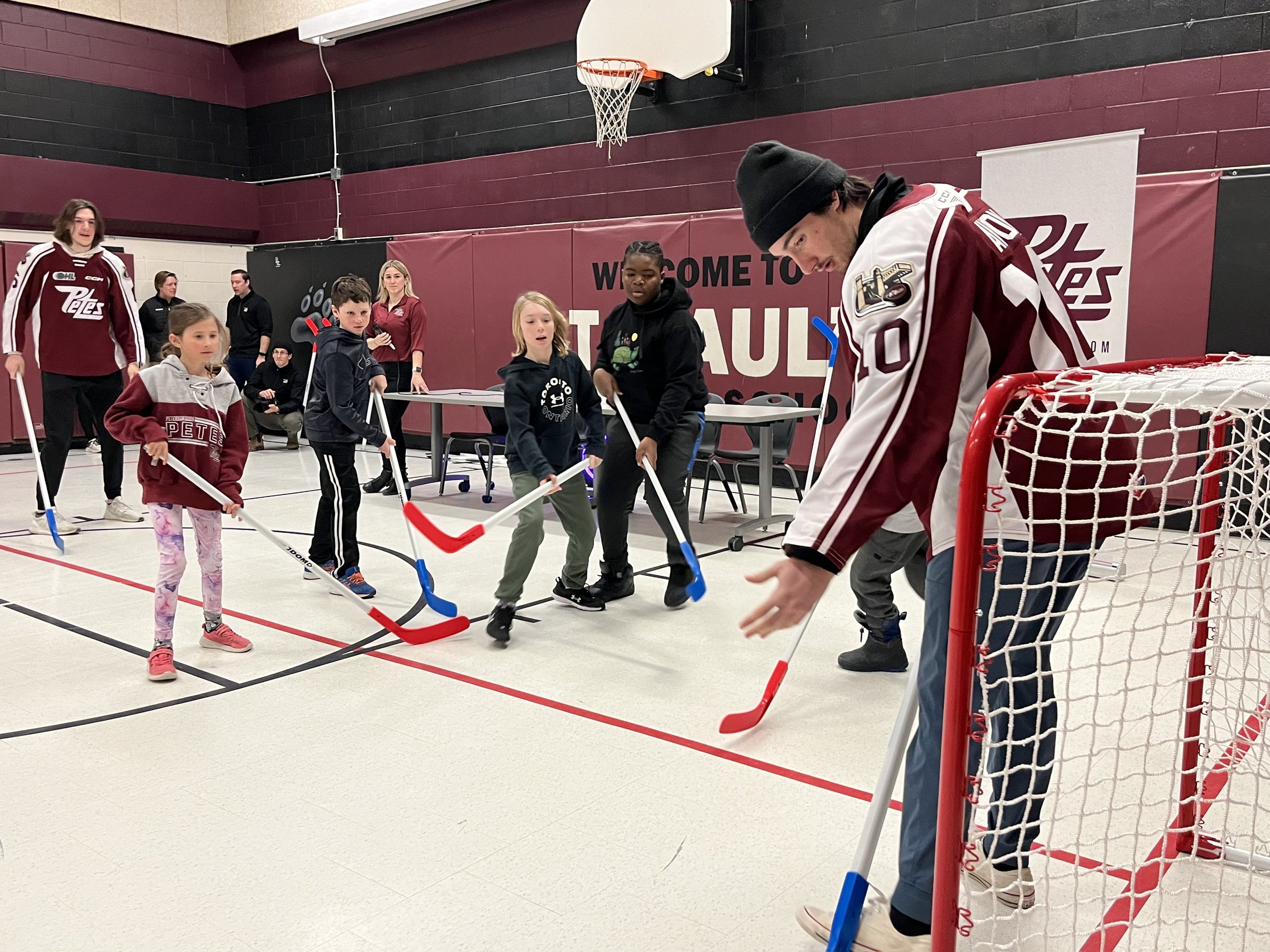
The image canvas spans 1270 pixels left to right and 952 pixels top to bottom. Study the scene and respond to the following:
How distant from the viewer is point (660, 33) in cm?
644

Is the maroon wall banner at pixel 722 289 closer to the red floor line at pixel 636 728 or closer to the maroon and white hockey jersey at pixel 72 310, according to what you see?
the red floor line at pixel 636 728

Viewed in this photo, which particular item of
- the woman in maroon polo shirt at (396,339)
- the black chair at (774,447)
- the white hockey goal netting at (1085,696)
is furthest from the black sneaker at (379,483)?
the white hockey goal netting at (1085,696)

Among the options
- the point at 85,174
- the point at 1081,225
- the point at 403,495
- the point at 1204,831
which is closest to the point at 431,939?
the point at 1204,831

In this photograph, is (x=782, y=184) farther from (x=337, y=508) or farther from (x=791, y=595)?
(x=337, y=508)

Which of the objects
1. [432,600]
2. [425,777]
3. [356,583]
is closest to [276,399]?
[356,583]

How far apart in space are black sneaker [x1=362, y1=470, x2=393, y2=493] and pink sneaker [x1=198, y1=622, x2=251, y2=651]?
3.43 m

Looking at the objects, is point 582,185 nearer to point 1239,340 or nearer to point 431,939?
point 1239,340

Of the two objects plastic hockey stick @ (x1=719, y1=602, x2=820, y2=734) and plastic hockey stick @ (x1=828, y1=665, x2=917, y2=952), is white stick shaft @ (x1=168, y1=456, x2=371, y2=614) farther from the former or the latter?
plastic hockey stick @ (x1=828, y1=665, x2=917, y2=952)

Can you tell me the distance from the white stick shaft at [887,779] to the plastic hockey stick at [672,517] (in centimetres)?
236

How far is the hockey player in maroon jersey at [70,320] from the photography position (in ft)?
18.6

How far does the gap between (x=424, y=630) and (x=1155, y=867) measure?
2564 mm

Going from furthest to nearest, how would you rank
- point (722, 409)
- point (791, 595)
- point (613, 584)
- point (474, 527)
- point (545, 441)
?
point (722, 409) < point (613, 584) < point (545, 441) < point (474, 527) < point (791, 595)

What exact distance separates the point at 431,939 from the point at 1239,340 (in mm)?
5804

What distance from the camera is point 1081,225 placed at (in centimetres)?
496
